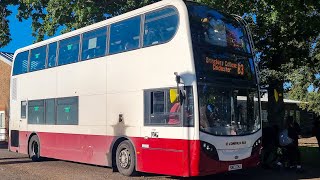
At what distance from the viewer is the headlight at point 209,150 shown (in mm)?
9391

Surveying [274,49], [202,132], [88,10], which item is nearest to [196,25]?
[202,132]

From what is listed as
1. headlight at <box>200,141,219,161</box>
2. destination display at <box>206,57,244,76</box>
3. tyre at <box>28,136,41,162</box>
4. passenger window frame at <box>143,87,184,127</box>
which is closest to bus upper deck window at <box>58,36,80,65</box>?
tyre at <box>28,136,41,162</box>

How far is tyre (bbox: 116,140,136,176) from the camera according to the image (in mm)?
11047

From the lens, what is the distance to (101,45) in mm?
12453

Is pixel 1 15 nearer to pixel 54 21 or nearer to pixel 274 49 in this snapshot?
pixel 54 21

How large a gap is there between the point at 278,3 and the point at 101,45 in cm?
560

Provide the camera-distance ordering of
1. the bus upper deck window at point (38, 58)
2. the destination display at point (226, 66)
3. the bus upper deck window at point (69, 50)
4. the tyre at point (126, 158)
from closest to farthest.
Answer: the destination display at point (226, 66), the tyre at point (126, 158), the bus upper deck window at point (69, 50), the bus upper deck window at point (38, 58)

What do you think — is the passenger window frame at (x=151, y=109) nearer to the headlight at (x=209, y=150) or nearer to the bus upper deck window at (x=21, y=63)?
the headlight at (x=209, y=150)

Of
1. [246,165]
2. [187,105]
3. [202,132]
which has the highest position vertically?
[187,105]

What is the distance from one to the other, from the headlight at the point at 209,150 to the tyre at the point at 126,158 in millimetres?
2312

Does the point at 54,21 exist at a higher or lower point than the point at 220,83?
higher

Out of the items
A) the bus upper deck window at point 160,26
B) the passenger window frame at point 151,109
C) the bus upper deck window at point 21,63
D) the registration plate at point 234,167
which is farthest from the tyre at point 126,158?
the bus upper deck window at point 21,63

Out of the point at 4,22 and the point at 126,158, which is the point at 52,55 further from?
the point at 4,22

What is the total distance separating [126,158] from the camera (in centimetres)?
1130
